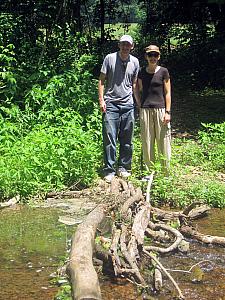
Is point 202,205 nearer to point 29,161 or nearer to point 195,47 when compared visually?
point 29,161

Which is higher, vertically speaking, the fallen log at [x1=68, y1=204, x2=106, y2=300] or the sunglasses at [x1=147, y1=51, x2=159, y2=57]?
the sunglasses at [x1=147, y1=51, x2=159, y2=57]

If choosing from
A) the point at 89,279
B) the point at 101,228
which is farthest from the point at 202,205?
the point at 89,279

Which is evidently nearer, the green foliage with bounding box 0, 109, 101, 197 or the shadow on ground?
the green foliage with bounding box 0, 109, 101, 197

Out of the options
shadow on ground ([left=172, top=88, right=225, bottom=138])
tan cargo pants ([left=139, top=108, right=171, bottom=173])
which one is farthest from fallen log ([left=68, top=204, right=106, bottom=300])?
shadow on ground ([left=172, top=88, right=225, bottom=138])

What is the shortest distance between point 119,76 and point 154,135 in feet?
2.95

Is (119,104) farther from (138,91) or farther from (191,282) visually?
(191,282)

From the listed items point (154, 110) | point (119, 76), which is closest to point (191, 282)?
point (154, 110)

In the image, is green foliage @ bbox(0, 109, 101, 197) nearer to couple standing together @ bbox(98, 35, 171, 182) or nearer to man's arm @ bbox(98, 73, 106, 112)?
couple standing together @ bbox(98, 35, 171, 182)

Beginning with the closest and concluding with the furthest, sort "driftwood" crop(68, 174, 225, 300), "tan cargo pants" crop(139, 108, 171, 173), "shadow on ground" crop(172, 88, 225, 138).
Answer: "driftwood" crop(68, 174, 225, 300), "tan cargo pants" crop(139, 108, 171, 173), "shadow on ground" crop(172, 88, 225, 138)

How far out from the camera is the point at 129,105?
756cm

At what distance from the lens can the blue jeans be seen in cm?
752

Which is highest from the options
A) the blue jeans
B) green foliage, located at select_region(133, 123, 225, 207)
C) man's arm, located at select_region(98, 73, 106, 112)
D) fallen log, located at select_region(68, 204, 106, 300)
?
man's arm, located at select_region(98, 73, 106, 112)

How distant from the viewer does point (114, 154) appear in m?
7.66

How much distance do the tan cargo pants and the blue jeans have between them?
0.85 ft
